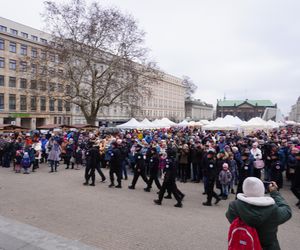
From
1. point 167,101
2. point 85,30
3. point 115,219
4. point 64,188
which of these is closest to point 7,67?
point 85,30

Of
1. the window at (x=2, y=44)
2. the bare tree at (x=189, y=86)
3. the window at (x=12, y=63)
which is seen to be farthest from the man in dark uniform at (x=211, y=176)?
the bare tree at (x=189, y=86)

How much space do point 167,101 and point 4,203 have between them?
332ft

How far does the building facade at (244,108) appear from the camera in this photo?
13488 cm

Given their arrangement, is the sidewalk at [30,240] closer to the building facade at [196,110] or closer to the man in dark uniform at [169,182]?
the man in dark uniform at [169,182]

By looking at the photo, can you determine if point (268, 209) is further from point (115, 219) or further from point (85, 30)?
point (85, 30)

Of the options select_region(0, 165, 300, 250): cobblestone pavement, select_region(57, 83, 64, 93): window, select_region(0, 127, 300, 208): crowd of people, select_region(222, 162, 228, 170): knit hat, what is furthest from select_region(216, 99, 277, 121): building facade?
select_region(0, 165, 300, 250): cobblestone pavement

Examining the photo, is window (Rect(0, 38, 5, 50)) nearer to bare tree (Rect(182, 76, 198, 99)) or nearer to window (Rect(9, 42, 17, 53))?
window (Rect(9, 42, 17, 53))

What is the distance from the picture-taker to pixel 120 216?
6656mm

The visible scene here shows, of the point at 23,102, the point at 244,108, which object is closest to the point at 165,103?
the point at 244,108

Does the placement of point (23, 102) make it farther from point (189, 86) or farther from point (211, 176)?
point (189, 86)

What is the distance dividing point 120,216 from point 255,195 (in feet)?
15.4

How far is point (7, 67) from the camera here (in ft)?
149

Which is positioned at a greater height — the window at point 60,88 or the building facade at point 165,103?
the building facade at point 165,103

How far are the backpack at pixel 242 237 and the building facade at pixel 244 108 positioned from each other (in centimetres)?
13548
